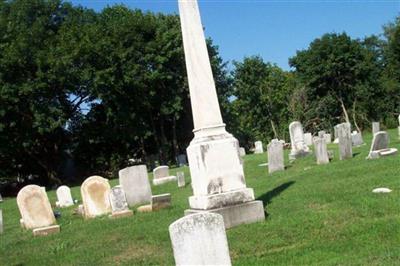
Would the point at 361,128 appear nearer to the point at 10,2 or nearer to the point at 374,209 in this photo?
the point at 10,2

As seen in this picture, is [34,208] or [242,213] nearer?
[242,213]

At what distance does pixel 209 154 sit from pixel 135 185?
7.32m

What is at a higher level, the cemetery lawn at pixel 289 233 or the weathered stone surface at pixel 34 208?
Result: the weathered stone surface at pixel 34 208

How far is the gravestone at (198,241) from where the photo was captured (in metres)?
5.00

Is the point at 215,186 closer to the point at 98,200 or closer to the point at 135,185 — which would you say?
the point at 98,200

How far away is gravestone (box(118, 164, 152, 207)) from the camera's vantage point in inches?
625

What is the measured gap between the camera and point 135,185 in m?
16.0

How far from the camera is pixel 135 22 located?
128 ft

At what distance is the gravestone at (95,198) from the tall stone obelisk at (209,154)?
230 inches

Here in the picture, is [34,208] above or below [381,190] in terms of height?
above

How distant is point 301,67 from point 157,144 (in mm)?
21652

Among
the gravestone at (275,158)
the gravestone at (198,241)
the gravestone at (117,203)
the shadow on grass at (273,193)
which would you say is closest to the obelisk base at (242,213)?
the shadow on grass at (273,193)

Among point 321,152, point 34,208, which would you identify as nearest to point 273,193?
point 321,152

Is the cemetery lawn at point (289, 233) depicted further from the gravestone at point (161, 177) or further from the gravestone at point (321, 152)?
the gravestone at point (161, 177)
